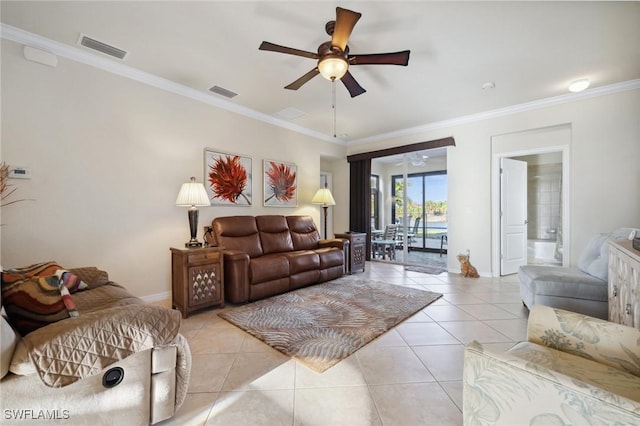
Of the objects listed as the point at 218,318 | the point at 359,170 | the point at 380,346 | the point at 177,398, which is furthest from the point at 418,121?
the point at 177,398

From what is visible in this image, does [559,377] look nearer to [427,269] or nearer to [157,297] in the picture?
[157,297]

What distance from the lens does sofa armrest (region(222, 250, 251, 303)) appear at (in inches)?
119

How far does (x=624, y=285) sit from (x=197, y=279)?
3342 mm

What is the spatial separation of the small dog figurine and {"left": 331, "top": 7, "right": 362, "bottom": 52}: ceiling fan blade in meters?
3.92

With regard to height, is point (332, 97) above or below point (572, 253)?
above

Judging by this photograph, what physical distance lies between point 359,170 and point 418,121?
1.66 meters

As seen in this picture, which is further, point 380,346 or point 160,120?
point 160,120

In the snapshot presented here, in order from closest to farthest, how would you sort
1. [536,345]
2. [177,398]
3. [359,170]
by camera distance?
[536,345], [177,398], [359,170]

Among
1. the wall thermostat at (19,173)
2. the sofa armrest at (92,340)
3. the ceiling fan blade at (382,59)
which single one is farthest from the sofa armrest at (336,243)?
the wall thermostat at (19,173)

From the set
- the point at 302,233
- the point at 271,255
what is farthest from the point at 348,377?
the point at 302,233

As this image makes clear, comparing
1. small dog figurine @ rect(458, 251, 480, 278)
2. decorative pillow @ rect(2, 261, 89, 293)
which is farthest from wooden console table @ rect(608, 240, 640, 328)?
decorative pillow @ rect(2, 261, 89, 293)

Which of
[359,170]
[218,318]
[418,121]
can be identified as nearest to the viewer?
[218,318]

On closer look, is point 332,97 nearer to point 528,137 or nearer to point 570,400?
point 528,137

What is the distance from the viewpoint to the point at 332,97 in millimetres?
3742
